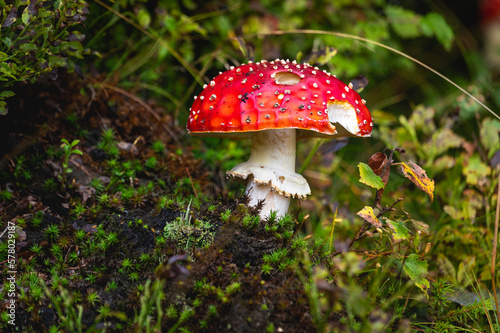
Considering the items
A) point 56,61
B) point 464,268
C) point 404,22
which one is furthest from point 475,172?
point 56,61

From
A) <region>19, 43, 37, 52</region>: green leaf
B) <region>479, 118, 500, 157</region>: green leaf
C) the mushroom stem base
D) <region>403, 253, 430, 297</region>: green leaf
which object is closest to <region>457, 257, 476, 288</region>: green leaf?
<region>403, 253, 430, 297</region>: green leaf

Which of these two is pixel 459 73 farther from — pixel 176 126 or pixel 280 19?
pixel 176 126

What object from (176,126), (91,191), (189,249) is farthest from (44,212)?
(176,126)

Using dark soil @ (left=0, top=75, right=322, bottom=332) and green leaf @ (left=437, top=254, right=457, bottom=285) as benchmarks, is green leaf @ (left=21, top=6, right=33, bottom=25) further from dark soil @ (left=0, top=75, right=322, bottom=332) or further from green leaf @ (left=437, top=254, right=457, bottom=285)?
green leaf @ (left=437, top=254, right=457, bottom=285)

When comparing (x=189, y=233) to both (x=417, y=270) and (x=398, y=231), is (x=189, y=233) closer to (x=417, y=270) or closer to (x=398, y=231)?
(x=398, y=231)

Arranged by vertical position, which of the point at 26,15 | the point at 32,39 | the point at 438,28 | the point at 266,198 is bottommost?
the point at 266,198
